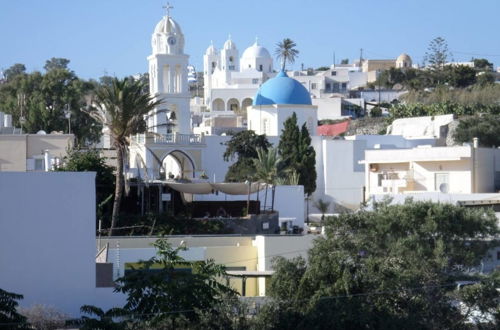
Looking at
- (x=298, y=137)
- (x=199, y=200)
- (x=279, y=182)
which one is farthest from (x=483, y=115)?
(x=199, y=200)

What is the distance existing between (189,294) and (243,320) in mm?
1075

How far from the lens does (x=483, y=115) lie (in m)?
67.9

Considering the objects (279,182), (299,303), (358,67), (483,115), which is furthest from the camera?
(358,67)

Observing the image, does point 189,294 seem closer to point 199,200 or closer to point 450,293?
point 450,293

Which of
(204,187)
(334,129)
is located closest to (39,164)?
(204,187)

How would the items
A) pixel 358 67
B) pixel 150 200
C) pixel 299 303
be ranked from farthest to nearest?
pixel 358 67 < pixel 150 200 < pixel 299 303

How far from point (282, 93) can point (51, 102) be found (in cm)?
1281

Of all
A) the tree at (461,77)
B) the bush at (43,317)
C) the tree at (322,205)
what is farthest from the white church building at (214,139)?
the tree at (461,77)

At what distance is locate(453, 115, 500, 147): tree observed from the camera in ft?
192

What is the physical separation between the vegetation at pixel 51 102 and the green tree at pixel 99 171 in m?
22.9

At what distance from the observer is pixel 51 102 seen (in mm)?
64750

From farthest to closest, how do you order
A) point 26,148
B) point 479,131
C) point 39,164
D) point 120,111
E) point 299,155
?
point 479,131, point 299,155, point 26,148, point 39,164, point 120,111

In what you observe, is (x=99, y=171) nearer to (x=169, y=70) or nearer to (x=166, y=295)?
(x=166, y=295)

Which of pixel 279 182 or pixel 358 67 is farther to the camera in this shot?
pixel 358 67
